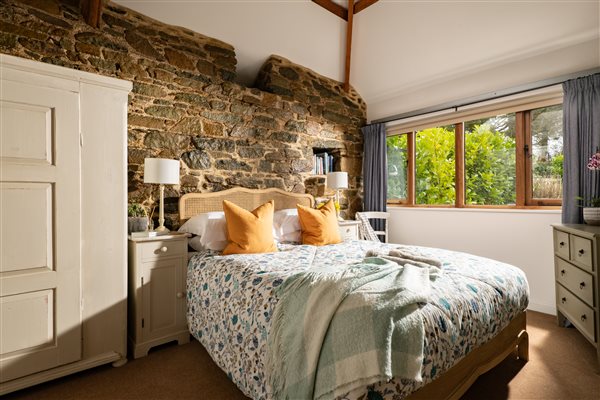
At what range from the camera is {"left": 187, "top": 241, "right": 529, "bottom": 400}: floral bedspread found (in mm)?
1252

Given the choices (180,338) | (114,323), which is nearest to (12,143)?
(114,323)

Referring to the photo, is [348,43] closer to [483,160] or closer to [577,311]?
[483,160]

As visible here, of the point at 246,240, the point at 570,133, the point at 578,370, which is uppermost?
the point at 570,133

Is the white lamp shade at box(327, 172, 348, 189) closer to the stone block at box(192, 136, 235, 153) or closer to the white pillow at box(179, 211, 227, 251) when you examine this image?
the stone block at box(192, 136, 235, 153)

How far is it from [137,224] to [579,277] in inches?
132

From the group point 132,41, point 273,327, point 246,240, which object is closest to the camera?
point 273,327

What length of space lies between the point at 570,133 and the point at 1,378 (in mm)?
4569

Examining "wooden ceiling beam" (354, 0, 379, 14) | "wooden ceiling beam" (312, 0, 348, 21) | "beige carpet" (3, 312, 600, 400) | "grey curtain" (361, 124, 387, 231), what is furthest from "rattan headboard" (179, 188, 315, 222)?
"wooden ceiling beam" (354, 0, 379, 14)

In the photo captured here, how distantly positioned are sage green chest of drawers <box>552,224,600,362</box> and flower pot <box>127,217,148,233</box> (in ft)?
10.5

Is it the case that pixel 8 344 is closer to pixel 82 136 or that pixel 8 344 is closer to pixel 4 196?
pixel 4 196

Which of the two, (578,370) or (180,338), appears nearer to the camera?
(578,370)

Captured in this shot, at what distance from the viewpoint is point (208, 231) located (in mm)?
2500

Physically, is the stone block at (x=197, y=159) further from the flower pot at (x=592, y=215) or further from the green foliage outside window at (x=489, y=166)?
the flower pot at (x=592, y=215)

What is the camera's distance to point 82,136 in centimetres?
187
